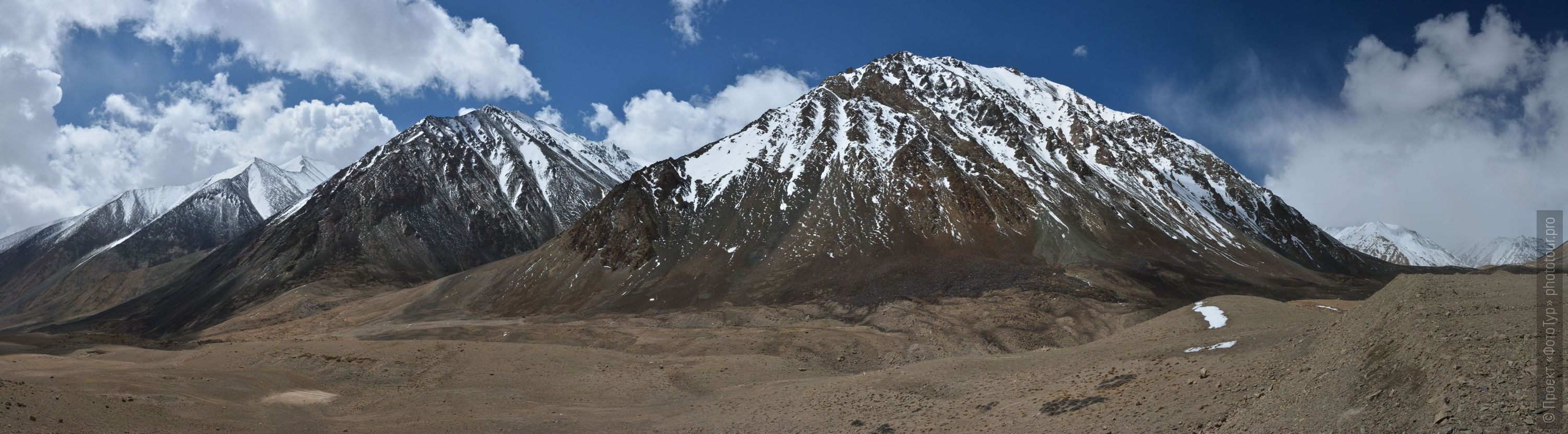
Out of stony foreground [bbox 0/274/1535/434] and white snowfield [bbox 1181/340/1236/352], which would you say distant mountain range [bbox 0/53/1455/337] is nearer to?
stony foreground [bbox 0/274/1535/434]

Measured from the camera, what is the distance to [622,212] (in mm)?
126125

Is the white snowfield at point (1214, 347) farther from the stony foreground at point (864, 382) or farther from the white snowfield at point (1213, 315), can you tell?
the white snowfield at point (1213, 315)

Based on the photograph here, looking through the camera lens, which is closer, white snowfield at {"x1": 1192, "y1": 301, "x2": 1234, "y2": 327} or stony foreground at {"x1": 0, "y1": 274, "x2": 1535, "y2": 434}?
stony foreground at {"x1": 0, "y1": 274, "x2": 1535, "y2": 434}

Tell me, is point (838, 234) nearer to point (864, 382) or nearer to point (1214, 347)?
point (864, 382)

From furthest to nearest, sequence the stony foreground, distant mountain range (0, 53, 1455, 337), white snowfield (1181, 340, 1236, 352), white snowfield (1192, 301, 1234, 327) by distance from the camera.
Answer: distant mountain range (0, 53, 1455, 337) → white snowfield (1192, 301, 1234, 327) → white snowfield (1181, 340, 1236, 352) → the stony foreground

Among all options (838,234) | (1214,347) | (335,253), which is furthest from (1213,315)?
(335,253)

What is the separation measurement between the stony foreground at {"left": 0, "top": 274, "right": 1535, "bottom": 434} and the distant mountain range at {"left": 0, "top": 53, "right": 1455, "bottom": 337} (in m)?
42.9

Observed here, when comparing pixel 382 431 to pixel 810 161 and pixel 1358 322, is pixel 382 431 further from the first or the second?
pixel 810 161

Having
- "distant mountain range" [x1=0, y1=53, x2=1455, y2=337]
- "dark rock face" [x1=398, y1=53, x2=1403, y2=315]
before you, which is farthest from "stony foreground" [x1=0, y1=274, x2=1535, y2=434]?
"dark rock face" [x1=398, y1=53, x2=1403, y2=315]

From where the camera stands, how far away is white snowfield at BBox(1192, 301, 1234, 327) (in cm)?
3853

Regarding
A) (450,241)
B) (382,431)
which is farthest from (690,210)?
(382,431)

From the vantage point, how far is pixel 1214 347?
2745 cm

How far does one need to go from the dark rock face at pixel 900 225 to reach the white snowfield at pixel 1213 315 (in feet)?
127

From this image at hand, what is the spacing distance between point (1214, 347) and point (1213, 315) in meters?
16.2
